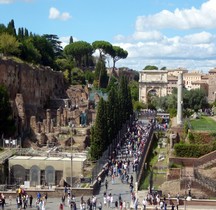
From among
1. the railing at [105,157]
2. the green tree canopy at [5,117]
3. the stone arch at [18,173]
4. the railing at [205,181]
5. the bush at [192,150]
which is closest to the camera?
the railing at [205,181]

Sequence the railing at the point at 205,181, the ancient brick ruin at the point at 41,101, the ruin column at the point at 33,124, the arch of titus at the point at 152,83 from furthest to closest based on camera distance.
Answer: the arch of titus at the point at 152,83
the ruin column at the point at 33,124
the ancient brick ruin at the point at 41,101
the railing at the point at 205,181

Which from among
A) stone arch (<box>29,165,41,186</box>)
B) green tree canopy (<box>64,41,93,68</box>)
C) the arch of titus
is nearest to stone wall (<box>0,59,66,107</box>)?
stone arch (<box>29,165,41,186</box>)

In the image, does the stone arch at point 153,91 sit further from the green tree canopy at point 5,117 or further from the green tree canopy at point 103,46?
the green tree canopy at point 5,117

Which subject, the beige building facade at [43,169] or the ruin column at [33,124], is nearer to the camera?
the beige building facade at [43,169]

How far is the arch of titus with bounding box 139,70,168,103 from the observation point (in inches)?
4500

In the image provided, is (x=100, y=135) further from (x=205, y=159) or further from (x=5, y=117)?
(x=5, y=117)

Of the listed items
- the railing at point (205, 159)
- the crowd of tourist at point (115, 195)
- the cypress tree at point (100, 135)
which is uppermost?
the cypress tree at point (100, 135)

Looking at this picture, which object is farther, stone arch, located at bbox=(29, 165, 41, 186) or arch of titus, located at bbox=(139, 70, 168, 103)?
arch of titus, located at bbox=(139, 70, 168, 103)

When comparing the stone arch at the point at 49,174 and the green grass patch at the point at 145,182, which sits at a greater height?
the stone arch at the point at 49,174

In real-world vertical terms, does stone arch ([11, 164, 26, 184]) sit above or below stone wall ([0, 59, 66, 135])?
below

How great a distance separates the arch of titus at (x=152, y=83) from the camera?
114312mm

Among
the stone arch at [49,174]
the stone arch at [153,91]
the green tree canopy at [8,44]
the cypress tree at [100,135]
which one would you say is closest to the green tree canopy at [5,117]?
the cypress tree at [100,135]

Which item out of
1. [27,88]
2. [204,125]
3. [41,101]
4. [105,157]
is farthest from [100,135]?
[41,101]

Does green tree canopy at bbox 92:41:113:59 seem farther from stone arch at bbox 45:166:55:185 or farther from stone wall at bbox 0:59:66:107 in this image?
stone arch at bbox 45:166:55:185
